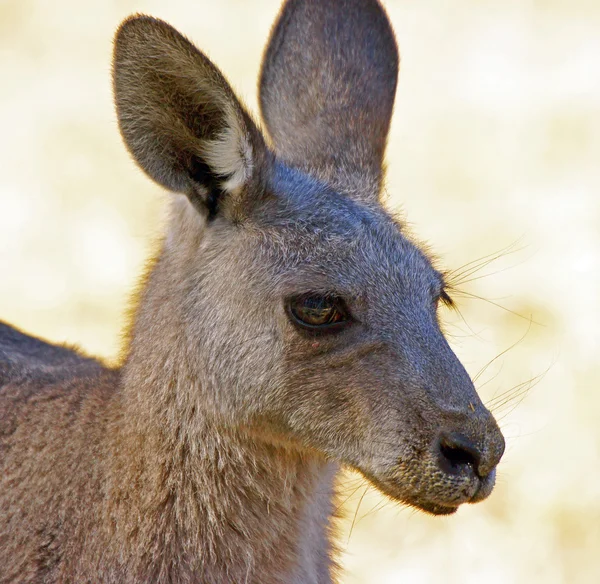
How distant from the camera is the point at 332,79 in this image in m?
5.38

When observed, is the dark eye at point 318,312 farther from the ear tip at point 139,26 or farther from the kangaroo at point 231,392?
the ear tip at point 139,26

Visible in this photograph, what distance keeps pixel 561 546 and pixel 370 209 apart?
369cm

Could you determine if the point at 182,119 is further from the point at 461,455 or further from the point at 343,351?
the point at 461,455

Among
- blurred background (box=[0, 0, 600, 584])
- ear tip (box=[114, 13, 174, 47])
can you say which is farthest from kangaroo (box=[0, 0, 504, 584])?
blurred background (box=[0, 0, 600, 584])

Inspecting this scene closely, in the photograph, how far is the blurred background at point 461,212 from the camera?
24.9 ft

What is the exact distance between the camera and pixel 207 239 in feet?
15.0

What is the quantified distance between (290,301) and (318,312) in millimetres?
120

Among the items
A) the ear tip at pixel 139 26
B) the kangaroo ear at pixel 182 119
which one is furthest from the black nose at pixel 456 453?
the ear tip at pixel 139 26

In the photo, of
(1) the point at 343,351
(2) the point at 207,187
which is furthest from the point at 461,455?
(2) the point at 207,187

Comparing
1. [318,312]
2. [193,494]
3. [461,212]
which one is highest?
[461,212]

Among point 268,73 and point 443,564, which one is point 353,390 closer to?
point 268,73

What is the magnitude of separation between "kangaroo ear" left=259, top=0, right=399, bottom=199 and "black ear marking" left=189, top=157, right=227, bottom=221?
723 millimetres

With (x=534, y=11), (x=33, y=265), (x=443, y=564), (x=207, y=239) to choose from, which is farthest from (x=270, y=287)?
(x=534, y=11)

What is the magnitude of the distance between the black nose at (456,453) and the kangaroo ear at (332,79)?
1545 mm
